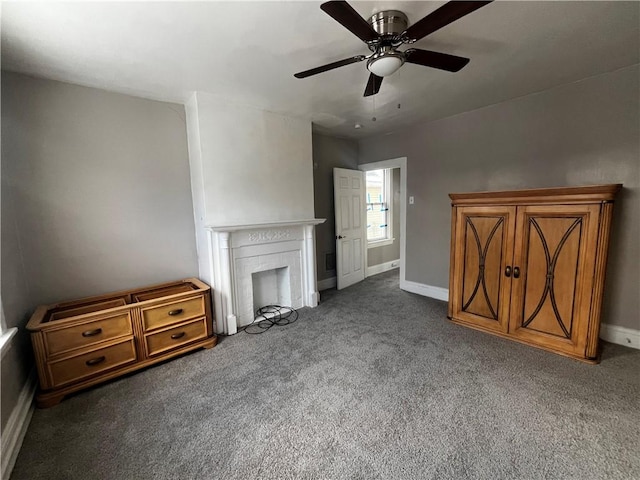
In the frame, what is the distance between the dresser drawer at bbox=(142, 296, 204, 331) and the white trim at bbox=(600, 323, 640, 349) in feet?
13.1

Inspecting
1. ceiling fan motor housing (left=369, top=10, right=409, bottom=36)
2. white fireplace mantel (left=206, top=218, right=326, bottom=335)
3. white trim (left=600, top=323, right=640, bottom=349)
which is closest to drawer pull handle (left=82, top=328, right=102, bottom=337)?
white fireplace mantel (left=206, top=218, right=326, bottom=335)

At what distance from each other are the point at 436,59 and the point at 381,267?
4.18 metres

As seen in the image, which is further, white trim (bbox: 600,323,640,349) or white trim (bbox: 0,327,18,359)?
white trim (bbox: 600,323,640,349)

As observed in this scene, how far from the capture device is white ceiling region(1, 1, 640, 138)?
1.61 metres

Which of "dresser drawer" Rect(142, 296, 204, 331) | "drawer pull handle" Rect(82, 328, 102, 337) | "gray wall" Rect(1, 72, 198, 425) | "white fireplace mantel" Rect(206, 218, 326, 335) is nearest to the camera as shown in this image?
"drawer pull handle" Rect(82, 328, 102, 337)

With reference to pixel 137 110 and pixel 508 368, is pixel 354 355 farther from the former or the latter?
pixel 137 110

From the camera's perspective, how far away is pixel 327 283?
4.55 m

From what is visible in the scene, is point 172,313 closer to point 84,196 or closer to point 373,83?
point 84,196

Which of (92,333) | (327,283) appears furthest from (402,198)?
(92,333)

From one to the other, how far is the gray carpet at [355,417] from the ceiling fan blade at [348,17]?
230 cm

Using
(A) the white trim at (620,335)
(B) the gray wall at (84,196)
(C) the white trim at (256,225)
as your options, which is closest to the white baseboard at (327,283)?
(C) the white trim at (256,225)

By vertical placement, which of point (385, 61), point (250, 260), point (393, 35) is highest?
point (393, 35)

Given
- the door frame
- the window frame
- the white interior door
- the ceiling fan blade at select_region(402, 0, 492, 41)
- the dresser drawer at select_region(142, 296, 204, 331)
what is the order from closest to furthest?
the ceiling fan blade at select_region(402, 0, 492, 41)
the dresser drawer at select_region(142, 296, 204, 331)
the door frame
the white interior door
the window frame

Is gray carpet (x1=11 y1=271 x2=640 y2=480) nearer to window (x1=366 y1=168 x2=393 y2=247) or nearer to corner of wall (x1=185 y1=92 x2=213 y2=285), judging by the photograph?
corner of wall (x1=185 y1=92 x2=213 y2=285)
